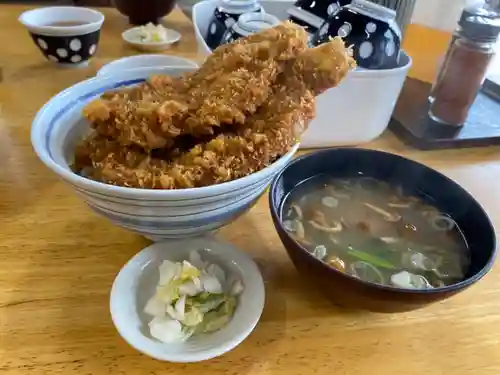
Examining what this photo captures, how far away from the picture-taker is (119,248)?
2.45 feet

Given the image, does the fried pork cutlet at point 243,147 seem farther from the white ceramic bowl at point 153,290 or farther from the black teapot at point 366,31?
the black teapot at point 366,31

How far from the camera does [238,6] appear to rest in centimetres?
116

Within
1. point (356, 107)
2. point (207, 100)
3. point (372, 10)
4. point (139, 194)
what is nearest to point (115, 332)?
point (139, 194)

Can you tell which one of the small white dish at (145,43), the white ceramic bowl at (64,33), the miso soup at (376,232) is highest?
the miso soup at (376,232)

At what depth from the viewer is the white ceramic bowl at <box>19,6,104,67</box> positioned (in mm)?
1209

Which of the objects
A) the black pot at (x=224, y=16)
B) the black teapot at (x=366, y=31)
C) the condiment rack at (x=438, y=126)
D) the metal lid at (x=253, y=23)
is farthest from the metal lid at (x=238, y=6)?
the condiment rack at (x=438, y=126)

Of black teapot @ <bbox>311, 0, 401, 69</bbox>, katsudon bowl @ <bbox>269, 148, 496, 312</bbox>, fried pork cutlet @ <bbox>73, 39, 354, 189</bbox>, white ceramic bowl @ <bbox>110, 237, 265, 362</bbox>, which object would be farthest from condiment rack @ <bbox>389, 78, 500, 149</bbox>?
white ceramic bowl @ <bbox>110, 237, 265, 362</bbox>

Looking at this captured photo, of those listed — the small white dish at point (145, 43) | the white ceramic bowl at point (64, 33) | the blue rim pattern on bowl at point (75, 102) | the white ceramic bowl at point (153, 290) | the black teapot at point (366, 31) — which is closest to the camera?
the white ceramic bowl at point (153, 290)

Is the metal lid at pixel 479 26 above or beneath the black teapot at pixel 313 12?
above

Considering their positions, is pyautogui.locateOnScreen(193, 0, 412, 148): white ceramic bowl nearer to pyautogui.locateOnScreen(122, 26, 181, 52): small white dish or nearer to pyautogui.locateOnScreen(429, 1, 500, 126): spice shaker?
pyautogui.locateOnScreen(429, 1, 500, 126): spice shaker

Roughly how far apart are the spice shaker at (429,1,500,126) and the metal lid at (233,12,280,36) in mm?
417

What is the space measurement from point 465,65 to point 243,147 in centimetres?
71

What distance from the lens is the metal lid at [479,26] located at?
1047 millimetres

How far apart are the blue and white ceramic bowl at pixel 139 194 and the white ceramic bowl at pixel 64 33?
22.2 inches
